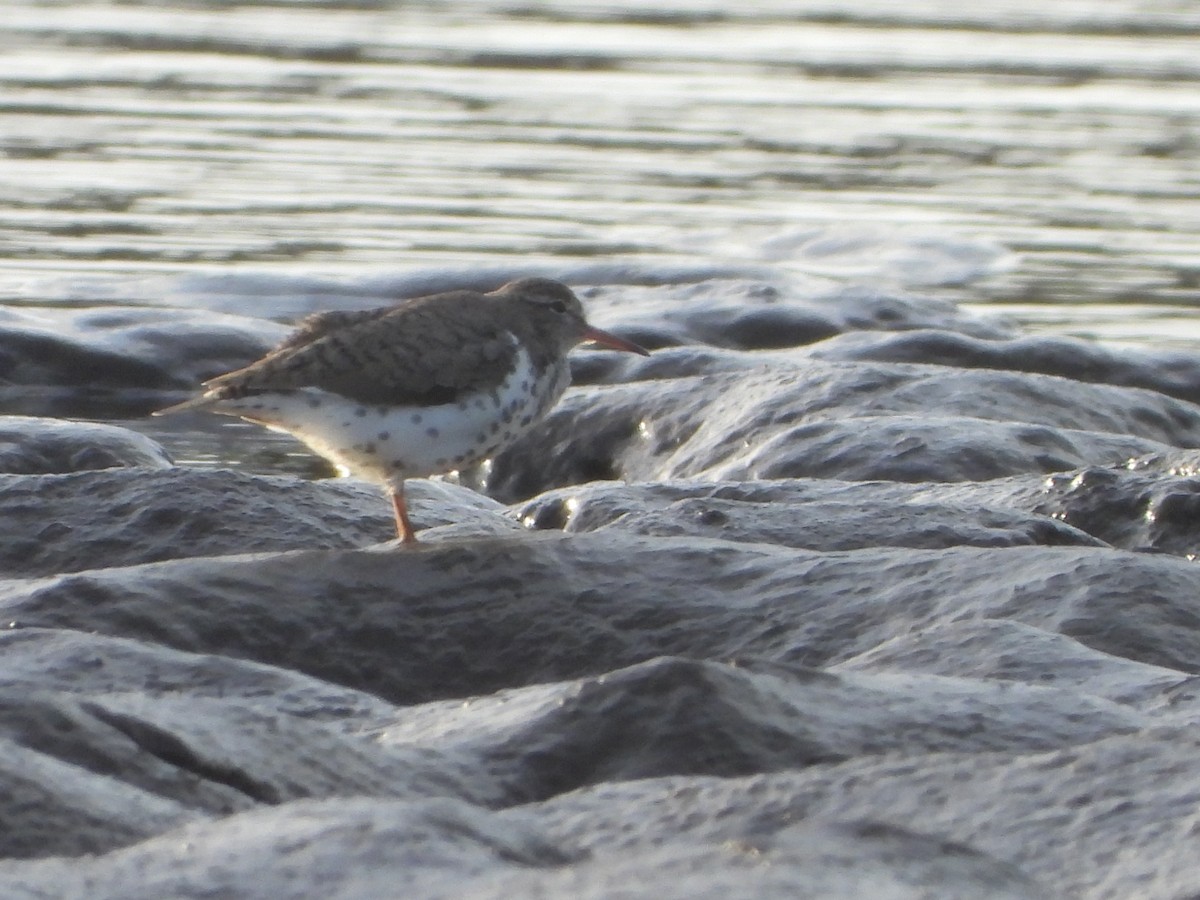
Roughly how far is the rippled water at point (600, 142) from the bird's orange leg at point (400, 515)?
246 inches

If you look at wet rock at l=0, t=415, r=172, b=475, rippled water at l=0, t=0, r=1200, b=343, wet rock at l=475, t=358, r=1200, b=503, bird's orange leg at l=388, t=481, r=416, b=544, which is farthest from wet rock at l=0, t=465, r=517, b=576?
rippled water at l=0, t=0, r=1200, b=343

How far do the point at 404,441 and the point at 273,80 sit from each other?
44.4ft

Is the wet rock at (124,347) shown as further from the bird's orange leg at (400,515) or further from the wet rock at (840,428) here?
the bird's orange leg at (400,515)

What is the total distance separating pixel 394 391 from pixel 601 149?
10.8 m

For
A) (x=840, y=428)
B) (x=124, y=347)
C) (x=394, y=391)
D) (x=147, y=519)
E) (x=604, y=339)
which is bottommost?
(x=124, y=347)

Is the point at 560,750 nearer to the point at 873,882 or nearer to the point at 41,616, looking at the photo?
the point at 873,882

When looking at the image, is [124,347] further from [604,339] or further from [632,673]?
[632,673]

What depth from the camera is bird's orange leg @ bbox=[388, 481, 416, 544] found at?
22.7 ft

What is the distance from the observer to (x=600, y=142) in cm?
1781

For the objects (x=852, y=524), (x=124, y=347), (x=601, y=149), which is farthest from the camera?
(x=601, y=149)

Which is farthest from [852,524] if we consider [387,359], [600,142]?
[600,142]

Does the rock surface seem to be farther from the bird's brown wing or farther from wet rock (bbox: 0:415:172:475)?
the bird's brown wing

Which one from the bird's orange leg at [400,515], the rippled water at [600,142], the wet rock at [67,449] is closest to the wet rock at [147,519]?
the bird's orange leg at [400,515]

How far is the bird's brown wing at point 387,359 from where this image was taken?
6.98 m
